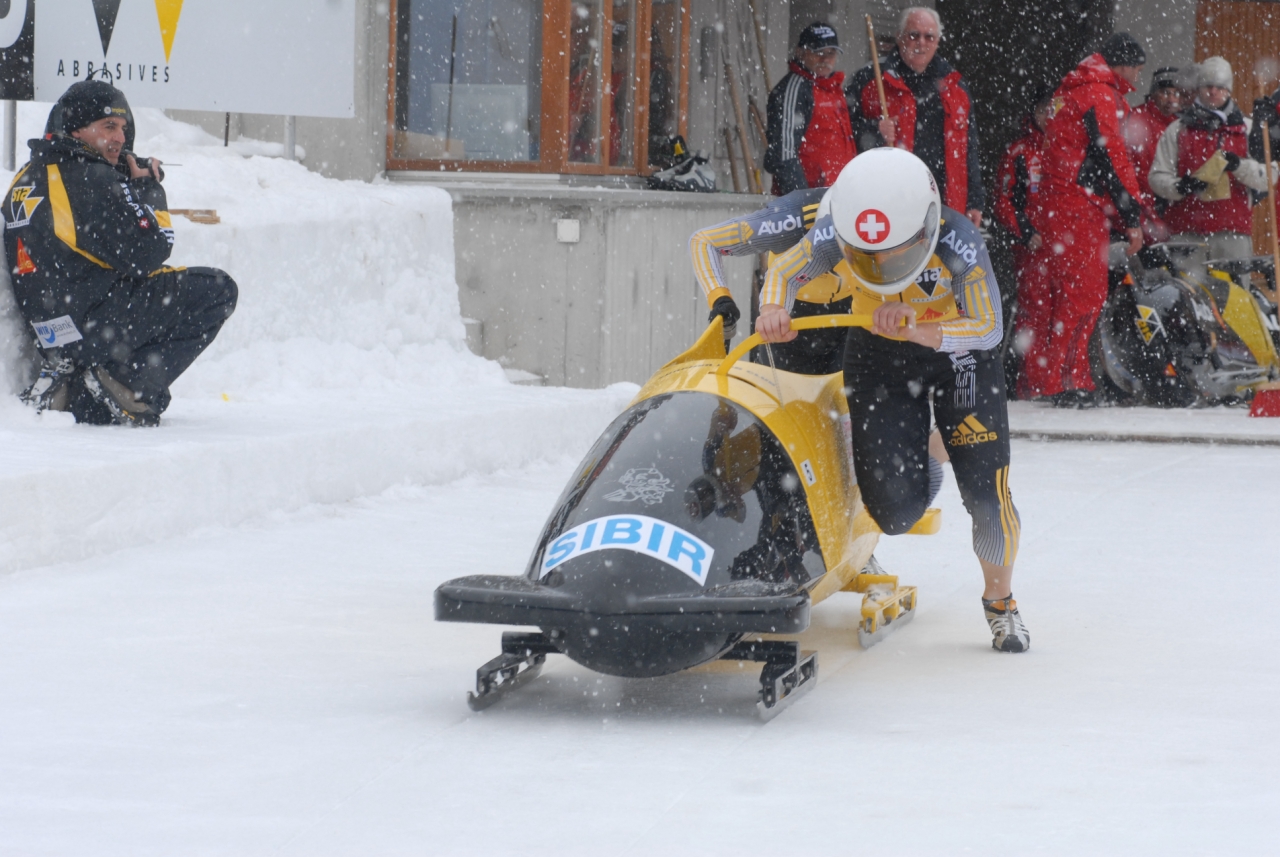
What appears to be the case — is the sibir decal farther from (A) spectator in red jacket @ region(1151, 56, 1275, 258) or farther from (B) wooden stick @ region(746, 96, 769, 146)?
(A) spectator in red jacket @ region(1151, 56, 1275, 258)

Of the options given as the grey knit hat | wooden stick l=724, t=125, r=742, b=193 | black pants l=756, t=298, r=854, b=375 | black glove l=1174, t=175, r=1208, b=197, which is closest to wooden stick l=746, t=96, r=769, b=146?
wooden stick l=724, t=125, r=742, b=193

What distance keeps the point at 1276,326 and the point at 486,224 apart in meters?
5.08

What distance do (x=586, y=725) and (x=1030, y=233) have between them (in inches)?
294

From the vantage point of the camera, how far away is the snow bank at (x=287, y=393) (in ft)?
16.6

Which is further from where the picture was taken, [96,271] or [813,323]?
[96,271]

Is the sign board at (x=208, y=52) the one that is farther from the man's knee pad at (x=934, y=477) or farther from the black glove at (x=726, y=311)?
the man's knee pad at (x=934, y=477)

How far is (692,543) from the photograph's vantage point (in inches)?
134

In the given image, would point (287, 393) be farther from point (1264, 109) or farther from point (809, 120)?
point (1264, 109)

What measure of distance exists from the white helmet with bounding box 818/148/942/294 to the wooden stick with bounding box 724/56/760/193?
6.71 metres

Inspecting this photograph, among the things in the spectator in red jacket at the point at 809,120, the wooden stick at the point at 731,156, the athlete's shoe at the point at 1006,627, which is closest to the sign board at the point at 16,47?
the spectator in red jacket at the point at 809,120

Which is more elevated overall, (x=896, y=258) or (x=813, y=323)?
(x=896, y=258)

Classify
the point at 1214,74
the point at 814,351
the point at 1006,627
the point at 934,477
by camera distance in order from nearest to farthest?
the point at 1006,627 → the point at 934,477 → the point at 814,351 → the point at 1214,74

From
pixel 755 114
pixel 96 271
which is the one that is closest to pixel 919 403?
pixel 96 271

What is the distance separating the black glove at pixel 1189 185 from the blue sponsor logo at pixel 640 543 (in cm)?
808
